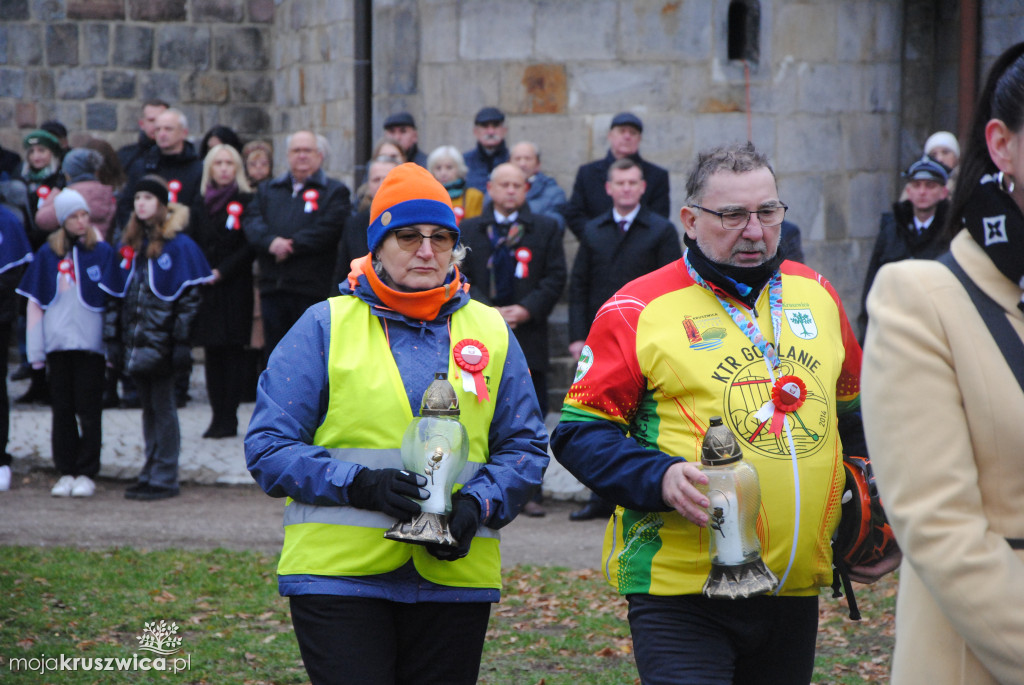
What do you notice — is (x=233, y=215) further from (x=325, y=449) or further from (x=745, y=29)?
(x=325, y=449)

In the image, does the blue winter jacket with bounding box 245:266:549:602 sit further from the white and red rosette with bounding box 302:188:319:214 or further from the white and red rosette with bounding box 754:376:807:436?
the white and red rosette with bounding box 302:188:319:214

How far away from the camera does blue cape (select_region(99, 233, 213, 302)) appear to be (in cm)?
862

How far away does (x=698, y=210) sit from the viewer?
3.43 m

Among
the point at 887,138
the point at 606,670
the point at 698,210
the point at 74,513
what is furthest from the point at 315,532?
the point at 887,138

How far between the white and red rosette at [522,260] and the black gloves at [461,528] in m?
5.36

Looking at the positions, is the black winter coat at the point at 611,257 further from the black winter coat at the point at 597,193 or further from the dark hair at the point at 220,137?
the dark hair at the point at 220,137

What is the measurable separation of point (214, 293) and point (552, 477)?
3283 mm

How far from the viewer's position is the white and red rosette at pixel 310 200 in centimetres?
1013

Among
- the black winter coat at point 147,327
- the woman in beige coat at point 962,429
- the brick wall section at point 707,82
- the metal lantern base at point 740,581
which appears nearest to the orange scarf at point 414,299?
the metal lantern base at point 740,581

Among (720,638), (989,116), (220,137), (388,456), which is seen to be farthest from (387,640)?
(220,137)

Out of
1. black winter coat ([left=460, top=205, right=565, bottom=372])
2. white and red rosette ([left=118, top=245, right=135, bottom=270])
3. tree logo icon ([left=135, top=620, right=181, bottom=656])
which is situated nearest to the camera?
tree logo icon ([left=135, top=620, right=181, bottom=656])

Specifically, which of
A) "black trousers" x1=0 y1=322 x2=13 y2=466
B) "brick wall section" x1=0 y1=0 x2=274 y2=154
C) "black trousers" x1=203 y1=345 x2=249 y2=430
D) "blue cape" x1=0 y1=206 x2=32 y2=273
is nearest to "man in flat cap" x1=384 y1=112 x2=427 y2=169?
"black trousers" x1=203 y1=345 x2=249 y2=430

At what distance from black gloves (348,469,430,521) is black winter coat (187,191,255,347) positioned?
24.1 feet

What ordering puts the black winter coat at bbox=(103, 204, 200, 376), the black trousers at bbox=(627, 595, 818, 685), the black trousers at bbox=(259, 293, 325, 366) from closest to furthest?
1. the black trousers at bbox=(627, 595, 818, 685)
2. the black winter coat at bbox=(103, 204, 200, 376)
3. the black trousers at bbox=(259, 293, 325, 366)
